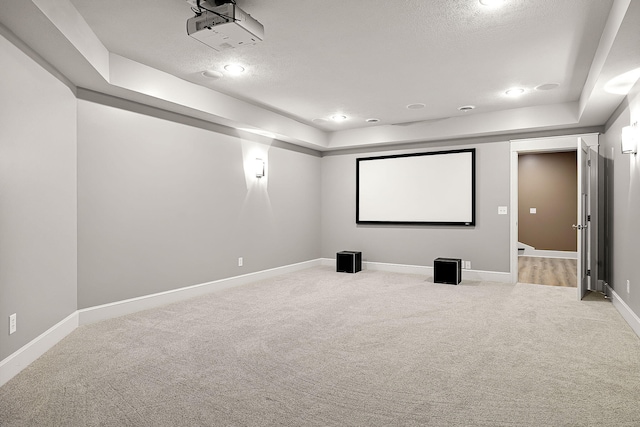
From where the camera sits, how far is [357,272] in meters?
7.00

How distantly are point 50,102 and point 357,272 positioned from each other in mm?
5134

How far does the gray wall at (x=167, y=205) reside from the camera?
13.1ft

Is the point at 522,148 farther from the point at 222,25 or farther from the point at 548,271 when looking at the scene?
the point at 222,25

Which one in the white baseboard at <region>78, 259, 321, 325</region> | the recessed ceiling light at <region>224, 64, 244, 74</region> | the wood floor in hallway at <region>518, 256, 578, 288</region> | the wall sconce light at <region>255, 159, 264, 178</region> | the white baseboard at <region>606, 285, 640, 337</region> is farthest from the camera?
the wood floor in hallway at <region>518, 256, 578, 288</region>

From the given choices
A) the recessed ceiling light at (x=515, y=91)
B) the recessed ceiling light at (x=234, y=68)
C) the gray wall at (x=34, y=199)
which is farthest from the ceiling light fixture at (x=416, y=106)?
the gray wall at (x=34, y=199)

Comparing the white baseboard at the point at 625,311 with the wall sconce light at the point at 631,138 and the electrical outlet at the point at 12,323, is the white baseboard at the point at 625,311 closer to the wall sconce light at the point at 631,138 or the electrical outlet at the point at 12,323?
the wall sconce light at the point at 631,138

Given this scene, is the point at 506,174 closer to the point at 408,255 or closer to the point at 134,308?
the point at 408,255

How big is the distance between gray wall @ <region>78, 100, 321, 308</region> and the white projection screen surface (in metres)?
1.55

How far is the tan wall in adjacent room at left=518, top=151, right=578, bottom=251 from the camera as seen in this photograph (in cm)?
887

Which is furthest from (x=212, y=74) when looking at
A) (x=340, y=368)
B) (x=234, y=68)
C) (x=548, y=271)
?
(x=548, y=271)

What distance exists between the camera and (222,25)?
280 cm

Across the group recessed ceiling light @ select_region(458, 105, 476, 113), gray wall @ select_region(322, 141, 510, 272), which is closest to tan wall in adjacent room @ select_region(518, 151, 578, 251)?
gray wall @ select_region(322, 141, 510, 272)

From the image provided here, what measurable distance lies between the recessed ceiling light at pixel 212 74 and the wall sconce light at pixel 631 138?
4.25 m

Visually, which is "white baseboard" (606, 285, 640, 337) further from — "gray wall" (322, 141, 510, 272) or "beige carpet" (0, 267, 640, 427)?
"gray wall" (322, 141, 510, 272)
